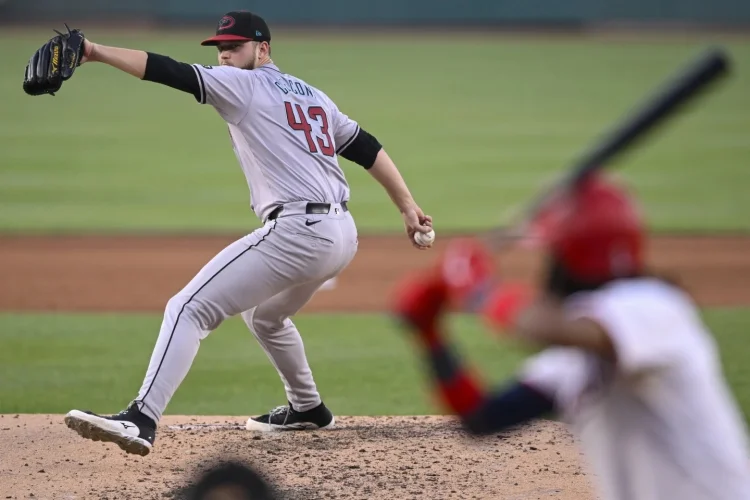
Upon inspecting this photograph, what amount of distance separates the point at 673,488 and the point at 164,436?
11.6 ft

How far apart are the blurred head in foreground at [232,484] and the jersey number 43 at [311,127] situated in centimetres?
205

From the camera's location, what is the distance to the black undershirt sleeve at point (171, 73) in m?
4.41

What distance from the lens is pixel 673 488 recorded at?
2.28 metres

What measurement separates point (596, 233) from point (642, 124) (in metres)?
0.27

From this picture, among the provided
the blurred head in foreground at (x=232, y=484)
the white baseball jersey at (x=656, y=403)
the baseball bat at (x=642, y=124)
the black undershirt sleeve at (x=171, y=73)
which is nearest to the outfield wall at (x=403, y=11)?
the black undershirt sleeve at (x=171, y=73)

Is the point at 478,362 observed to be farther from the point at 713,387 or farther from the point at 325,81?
the point at 325,81

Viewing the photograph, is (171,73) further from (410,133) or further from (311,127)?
(410,133)

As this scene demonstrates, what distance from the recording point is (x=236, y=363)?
733cm

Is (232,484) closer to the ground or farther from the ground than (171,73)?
closer to the ground

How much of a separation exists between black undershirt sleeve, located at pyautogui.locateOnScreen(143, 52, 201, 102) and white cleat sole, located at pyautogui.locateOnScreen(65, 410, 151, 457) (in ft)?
4.34

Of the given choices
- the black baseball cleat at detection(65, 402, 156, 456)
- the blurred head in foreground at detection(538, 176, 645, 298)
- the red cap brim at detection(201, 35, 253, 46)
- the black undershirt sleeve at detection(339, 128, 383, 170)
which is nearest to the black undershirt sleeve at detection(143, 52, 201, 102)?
the red cap brim at detection(201, 35, 253, 46)

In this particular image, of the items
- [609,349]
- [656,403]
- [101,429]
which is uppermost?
[609,349]

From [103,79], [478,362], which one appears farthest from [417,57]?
[478,362]

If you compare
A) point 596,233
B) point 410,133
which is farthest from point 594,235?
point 410,133
